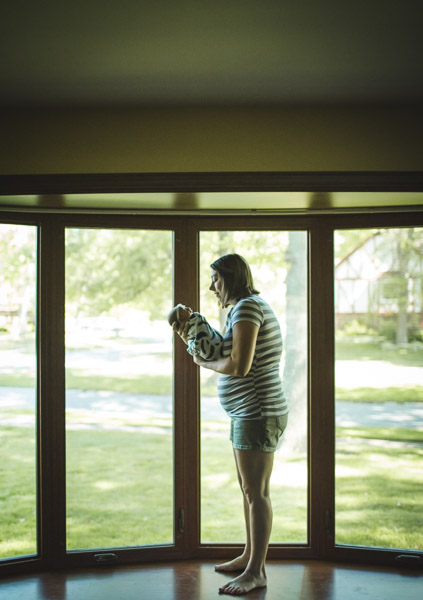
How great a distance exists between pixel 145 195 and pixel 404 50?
4.17ft

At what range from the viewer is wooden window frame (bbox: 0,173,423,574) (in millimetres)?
3006

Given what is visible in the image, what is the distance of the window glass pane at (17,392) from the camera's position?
2.97 meters

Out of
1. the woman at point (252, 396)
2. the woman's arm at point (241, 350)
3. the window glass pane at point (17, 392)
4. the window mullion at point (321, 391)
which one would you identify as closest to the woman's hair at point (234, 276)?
the woman at point (252, 396)

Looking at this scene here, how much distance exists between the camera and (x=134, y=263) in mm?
3141

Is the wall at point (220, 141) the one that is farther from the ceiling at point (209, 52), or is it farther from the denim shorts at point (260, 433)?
the denim shorts at point (260, 433)

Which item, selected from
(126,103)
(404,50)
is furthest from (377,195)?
(126,103)

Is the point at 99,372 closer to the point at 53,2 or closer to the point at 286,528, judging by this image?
the point at 286,528

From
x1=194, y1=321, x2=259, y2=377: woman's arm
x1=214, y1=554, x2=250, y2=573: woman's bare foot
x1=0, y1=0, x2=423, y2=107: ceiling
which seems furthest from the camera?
x1=214, y1=554, x2=250, y2=573: woman's bare foot

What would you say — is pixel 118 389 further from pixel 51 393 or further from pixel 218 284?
pixel 218 284

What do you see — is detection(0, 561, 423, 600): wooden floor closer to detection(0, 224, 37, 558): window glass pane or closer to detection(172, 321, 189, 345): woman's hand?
detection(0, 224, 37, 558): window glass pane

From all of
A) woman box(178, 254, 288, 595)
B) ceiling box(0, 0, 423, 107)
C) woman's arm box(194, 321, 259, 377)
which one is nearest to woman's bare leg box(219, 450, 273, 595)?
woman box(178, 254, 288, 595)

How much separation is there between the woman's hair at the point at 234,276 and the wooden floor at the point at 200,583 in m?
1.38

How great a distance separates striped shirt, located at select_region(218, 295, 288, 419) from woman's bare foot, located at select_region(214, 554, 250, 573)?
0.78 metres

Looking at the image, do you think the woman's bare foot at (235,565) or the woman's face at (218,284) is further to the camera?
the woman's bare foot at (235,565)
